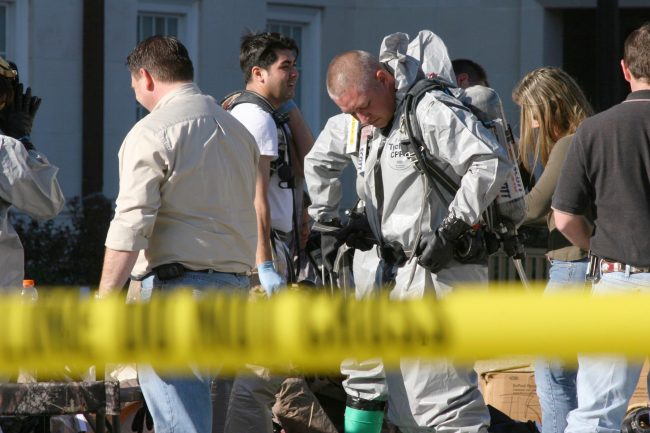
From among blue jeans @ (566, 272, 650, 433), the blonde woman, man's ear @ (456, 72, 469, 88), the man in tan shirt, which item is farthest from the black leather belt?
man's ear @ (456, 72, 469, 88)

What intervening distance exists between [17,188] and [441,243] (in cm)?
155

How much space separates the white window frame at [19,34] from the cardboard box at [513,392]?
6870 millimetres

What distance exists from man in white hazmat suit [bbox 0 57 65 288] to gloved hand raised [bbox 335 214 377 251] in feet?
3.76

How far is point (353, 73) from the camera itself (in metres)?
4.61

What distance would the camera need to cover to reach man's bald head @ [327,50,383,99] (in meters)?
4.60

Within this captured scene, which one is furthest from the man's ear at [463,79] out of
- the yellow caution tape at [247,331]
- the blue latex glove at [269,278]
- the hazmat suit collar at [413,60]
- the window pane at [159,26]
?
the window pane at [159,26]

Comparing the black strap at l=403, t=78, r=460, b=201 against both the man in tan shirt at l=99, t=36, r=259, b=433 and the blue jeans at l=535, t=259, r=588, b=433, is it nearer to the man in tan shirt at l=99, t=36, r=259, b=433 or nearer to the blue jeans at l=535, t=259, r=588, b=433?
the man in tan shirt at l=99, t=36, r=259, b=433

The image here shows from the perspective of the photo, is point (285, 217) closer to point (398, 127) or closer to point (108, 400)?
point (398, 127)

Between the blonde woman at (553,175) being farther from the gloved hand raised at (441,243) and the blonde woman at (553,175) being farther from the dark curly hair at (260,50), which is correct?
the dark curly hair at (260,50)

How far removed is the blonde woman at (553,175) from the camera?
5129mm

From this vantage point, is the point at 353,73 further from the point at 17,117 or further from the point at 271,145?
the point at 17,117

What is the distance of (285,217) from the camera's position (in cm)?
562

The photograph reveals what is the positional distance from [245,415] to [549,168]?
1.70 m

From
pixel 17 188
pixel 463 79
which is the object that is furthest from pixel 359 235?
pixel 463 79
